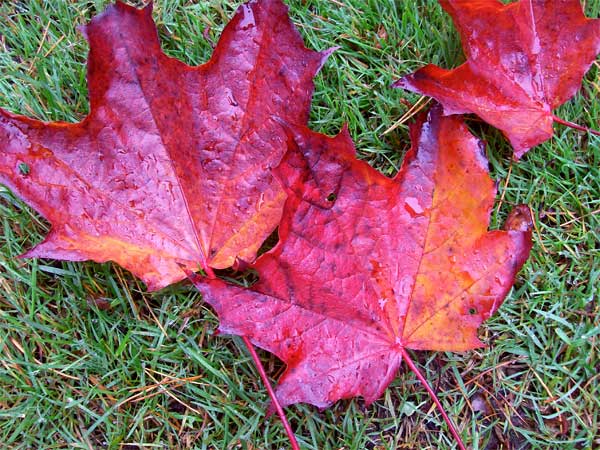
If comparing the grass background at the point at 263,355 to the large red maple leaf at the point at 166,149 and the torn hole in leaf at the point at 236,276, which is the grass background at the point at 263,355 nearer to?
the torn hole in leaf at the point at 236,276

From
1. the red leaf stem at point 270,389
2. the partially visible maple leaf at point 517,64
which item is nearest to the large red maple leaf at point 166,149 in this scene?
the red leaf stem at point 270,389

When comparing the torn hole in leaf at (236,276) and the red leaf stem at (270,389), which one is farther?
the torn hole in leaf at (236,276)

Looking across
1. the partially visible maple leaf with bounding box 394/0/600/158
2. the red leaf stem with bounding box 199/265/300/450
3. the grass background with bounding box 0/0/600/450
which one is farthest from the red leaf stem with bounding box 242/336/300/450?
the partially visible maple leaf with bounding box 394/0/600/158

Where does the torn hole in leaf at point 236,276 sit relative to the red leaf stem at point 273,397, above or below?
above

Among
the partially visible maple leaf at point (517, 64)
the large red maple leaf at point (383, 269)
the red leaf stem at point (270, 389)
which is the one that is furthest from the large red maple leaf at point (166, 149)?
the partially visible maple leaf at point (517, 64)

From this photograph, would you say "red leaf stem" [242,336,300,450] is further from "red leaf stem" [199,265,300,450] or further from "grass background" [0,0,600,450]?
"grass background" [0,0,600,450]

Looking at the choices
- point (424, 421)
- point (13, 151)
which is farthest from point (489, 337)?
point (13, 151)

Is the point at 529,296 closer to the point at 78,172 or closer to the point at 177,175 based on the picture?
the point at 177,175
